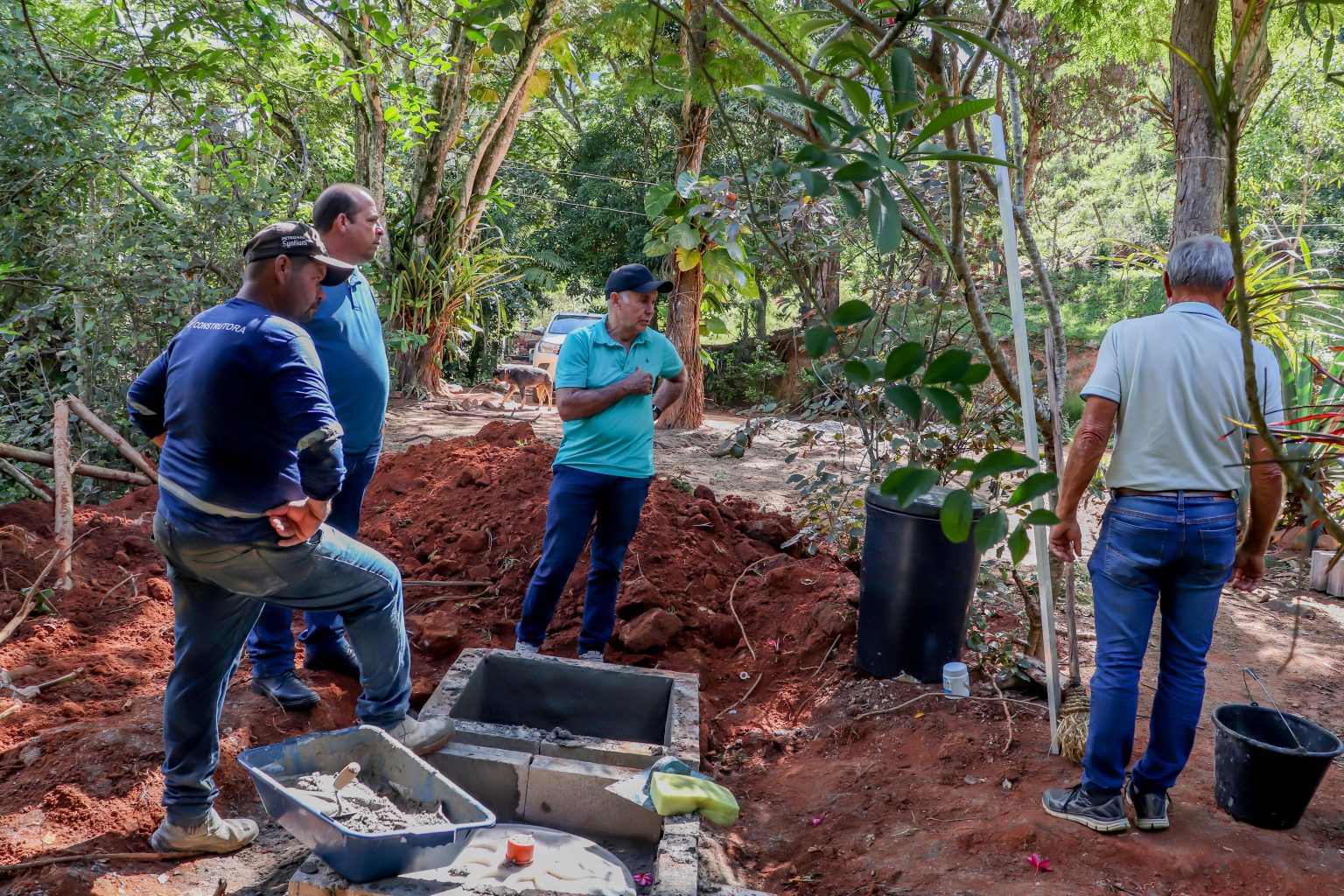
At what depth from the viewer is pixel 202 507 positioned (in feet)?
8.26

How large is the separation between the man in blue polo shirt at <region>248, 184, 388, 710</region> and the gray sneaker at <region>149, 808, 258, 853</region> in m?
0.76

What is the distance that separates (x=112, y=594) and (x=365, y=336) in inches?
86.8

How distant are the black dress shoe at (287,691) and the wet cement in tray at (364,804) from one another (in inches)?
30.1

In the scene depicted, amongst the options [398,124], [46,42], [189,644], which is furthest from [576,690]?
[398,124]

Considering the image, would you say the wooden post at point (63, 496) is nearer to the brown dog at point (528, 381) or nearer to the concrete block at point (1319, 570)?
the concrete block at point (1319, 570)

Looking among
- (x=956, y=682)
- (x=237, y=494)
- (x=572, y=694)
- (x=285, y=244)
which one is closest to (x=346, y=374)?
(x=285, y=244)

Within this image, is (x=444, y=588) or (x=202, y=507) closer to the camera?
(x=202, y=507)

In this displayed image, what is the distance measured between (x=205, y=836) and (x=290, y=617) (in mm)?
972

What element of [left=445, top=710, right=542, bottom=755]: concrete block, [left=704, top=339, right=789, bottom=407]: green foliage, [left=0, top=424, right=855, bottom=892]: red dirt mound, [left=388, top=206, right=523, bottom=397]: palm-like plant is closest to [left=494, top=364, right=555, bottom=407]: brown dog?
[left=388, top=206, right=523, bottom=397]: palm-like plant

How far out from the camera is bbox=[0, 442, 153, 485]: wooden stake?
500cm

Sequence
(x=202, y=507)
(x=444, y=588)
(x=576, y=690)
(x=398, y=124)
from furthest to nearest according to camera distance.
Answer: (x=398, y=124) < (x=444, y=588) < (x=576, y=690) < (x=202, y=507)

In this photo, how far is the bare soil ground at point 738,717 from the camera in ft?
9.16

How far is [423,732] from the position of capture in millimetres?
3172

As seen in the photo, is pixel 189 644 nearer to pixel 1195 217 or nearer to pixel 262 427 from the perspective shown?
pixel 262 427
